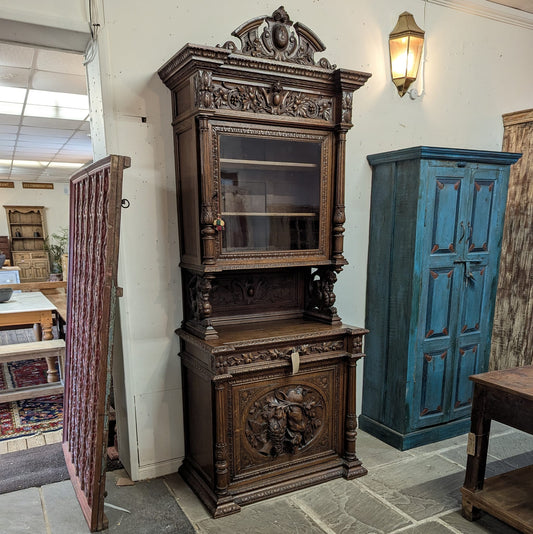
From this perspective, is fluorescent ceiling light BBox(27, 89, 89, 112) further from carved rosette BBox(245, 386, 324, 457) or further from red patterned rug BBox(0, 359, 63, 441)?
carved rosette BBox(245, 386, 324, 457)

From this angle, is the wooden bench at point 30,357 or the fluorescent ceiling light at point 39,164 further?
the fluorescent ceiling light at point 39,164

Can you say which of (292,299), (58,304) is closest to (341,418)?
(292,299)

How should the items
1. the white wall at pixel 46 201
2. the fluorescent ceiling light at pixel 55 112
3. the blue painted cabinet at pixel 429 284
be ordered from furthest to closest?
the white wall at pixel 46 201 < the fluorescent ceiling light at pixel 55 112 < the blue painted cabinet at pixel 429 284

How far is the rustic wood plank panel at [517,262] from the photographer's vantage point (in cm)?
324

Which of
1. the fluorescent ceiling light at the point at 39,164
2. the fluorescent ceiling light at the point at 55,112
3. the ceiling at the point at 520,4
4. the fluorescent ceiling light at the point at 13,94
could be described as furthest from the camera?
the fluorescent ceiling light at the point at 39,164

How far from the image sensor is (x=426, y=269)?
2656mm

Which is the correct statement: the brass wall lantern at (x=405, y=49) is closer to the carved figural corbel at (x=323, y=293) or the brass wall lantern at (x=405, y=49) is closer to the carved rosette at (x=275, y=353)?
the carved figural corbel at (x=323, y=293)

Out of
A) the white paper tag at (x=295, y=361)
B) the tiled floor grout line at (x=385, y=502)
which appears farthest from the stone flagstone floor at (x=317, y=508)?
the white paper tag at (x=295, y=361)

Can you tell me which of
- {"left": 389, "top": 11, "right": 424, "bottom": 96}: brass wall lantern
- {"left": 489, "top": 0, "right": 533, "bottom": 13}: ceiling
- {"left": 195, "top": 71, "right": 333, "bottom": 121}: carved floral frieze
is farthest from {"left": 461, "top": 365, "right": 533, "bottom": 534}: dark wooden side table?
{"left": 489, "top": 0, "right": 533, "bottom": 13}: ceiling

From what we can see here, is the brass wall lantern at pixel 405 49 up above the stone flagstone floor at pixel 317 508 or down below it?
above

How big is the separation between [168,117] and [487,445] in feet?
7.78

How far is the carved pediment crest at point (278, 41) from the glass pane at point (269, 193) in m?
0.41

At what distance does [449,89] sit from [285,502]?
10.00 ft

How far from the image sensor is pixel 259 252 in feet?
7.38
